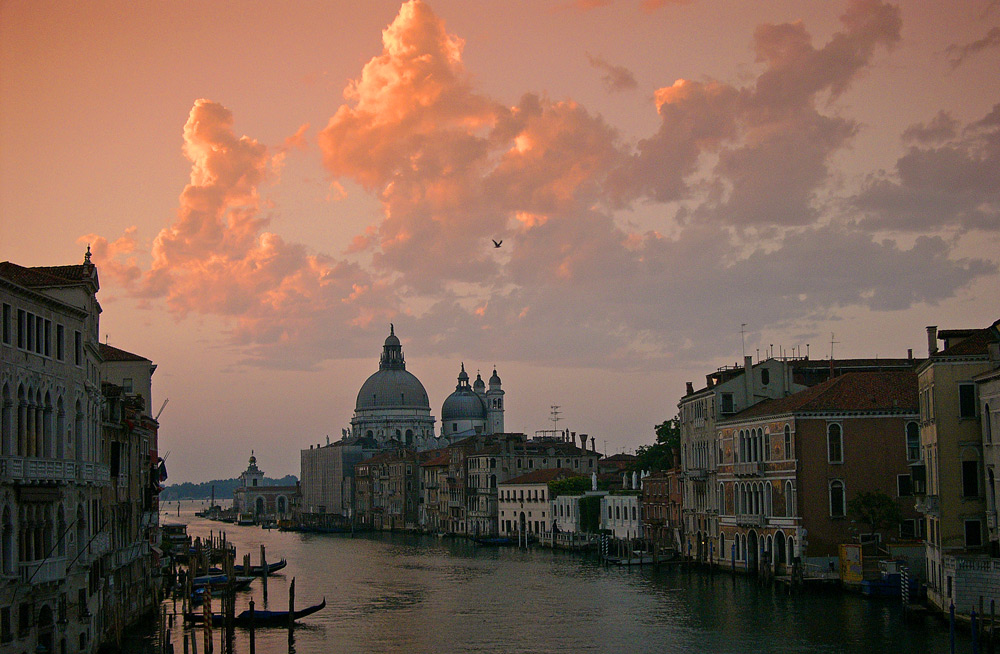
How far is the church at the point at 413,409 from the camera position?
156 metres

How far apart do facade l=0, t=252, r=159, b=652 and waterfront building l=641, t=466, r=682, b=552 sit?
32.4 m

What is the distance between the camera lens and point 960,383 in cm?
3356

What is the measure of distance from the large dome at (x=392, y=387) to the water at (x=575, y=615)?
99.9 meters

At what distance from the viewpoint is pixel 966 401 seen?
33.5 meters

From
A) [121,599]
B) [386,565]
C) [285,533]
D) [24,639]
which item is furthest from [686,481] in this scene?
[285,533]

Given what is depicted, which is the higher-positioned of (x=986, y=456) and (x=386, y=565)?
(x=986, y=456)

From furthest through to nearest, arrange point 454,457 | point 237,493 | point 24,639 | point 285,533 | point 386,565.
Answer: point 237,493 < point 285,533 < point 454,457 < point 386,565 < point 24,639

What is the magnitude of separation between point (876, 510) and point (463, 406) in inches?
4531

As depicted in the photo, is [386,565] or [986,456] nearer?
[986,456]

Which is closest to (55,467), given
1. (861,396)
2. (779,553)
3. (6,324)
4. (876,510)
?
(6,324)

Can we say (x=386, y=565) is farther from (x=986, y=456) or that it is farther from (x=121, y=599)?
(x=986, y=456)

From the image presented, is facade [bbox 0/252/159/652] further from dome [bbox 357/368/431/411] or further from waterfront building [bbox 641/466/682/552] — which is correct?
dome [bbox 357/368/431/411]

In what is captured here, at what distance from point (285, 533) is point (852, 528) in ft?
302

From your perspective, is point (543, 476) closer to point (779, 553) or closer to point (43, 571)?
point (779, 553)
